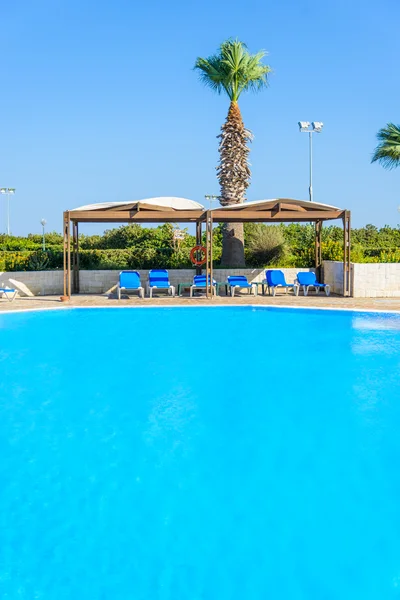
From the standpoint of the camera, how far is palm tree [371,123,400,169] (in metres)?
20.0

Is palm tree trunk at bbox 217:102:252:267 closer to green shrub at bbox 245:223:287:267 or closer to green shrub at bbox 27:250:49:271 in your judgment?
green shrub at bbox 245:223:287:267

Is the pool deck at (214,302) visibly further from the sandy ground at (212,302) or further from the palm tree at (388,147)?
the palm tree at (388,147)

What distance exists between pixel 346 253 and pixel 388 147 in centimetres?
801

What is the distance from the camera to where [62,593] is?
274 centimetres

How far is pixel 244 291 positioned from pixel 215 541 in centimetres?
1318

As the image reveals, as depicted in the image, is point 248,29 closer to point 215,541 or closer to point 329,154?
point 329,154

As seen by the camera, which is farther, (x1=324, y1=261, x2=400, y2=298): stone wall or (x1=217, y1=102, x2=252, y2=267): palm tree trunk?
(x1=217, y1=102, x2=252, y2=267): palm tree trunk

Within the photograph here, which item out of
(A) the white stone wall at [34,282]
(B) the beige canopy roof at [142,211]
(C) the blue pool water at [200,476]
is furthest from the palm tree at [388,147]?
(C) the blue pool water at [200,476]

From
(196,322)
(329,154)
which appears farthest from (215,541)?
(329,154)

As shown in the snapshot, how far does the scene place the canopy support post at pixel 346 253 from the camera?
545 inches

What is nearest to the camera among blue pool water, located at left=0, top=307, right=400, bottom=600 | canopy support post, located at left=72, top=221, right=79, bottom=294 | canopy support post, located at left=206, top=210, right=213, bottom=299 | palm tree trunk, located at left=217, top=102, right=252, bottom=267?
blue pool water, located at left=0, top=307, right=400, bottom=600

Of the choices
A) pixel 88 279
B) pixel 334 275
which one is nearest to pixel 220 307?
pixel 334 275

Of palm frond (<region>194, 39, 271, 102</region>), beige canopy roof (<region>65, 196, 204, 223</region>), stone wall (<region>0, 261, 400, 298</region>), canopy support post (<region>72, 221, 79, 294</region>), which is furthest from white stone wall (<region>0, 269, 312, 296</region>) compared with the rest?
palm frond (<region>194, 39, 271, 102</region>)

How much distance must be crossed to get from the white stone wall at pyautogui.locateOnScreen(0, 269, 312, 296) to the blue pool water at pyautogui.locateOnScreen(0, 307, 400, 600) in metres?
7.63
